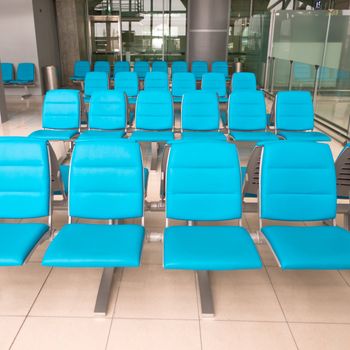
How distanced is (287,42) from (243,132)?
5.25 meters

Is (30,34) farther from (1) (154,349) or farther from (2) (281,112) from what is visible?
(1) (154,349)

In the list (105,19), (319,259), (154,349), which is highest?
(105,19)

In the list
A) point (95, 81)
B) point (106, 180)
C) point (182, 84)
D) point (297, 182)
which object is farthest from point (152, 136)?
point (95, 81)

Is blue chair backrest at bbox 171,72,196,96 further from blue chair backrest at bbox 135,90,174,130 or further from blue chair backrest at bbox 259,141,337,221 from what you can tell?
blue chair backrest at bbox 259,141,337,221

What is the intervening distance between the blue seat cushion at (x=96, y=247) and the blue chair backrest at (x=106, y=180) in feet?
0.36

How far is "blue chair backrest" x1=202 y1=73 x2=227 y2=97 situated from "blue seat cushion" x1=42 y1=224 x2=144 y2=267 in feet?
13.7

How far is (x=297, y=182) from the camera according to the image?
2.06 meters

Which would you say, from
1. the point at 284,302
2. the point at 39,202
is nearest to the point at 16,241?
the point at 39,202

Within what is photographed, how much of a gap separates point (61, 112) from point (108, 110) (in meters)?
0.54

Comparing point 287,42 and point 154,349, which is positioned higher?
point 287,42

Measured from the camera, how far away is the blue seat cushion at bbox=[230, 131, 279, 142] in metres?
3.71

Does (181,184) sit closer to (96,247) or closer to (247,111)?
(96,247)

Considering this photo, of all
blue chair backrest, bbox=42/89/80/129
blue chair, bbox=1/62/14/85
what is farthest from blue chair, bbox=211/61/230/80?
blue chair, bbox=1/62/14/85

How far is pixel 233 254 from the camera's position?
1707 millimetres
